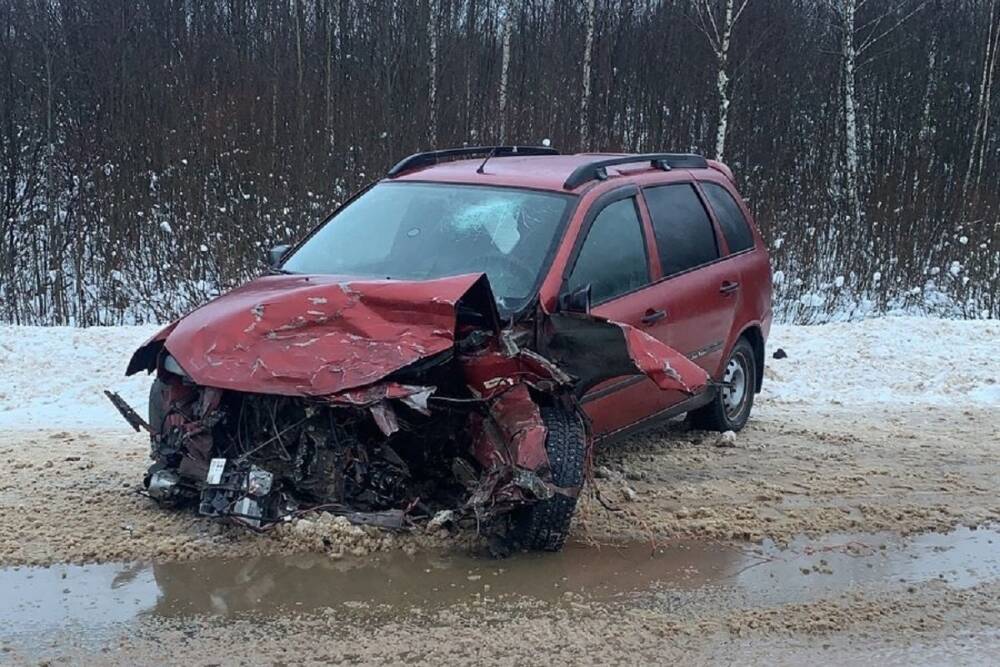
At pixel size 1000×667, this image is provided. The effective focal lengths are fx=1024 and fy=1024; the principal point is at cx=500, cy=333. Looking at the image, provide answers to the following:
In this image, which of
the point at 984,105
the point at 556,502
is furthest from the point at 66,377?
the point at 984,105

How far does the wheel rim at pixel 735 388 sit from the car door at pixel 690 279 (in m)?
0.40

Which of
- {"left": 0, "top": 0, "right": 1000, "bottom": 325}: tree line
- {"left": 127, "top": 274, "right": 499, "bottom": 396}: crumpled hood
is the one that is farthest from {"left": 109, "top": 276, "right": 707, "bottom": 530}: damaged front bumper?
{"left": 0, "top": 0, "right": 1000, "bottom": 325}: tree line

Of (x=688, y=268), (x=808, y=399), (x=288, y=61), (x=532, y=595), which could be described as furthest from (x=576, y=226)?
(x=288, y=61)

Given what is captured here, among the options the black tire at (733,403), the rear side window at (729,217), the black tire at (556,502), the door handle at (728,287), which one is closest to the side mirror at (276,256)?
the black tire at (556,502)

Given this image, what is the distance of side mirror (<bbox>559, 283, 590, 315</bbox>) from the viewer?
16.6 ft

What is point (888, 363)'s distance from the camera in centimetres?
959

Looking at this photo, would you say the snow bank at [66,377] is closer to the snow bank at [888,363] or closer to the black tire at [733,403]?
the black tire at [733,403]

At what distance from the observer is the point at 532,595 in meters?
4.51

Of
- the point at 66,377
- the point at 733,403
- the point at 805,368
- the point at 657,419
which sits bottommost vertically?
the point at 805,368

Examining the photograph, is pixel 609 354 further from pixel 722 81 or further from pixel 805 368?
pixel 722 81

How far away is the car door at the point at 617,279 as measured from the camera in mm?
5582

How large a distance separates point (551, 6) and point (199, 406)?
72.0 feet

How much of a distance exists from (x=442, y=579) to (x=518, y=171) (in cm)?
267

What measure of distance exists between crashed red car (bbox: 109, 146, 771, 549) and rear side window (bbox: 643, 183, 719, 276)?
0.48m
